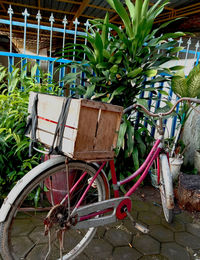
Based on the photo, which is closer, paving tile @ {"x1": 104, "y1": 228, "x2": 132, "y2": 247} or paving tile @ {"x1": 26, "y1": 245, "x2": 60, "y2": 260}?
paving tile @ {"x1": 26, "y1": 245, "x2": 60, "y2": 260}

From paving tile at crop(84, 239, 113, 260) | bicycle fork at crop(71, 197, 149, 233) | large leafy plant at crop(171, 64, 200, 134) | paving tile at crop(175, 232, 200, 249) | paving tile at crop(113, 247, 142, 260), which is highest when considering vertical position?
large leafy plant at crop(171, 64, 200, 134)

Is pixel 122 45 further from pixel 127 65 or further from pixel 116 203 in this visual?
pixel 116 203

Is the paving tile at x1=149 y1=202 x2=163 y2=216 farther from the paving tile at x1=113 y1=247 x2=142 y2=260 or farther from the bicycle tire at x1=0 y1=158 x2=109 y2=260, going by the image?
the bicycle tire at x1=0 y1=158 x2=109 y2=260

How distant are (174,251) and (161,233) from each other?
0.82ft

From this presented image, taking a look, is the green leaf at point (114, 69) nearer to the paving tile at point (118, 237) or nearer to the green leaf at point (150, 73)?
the green leaf at point (150, 73)

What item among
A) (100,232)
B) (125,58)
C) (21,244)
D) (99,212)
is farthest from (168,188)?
(125,58)

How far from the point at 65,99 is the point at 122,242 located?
4.91 feet

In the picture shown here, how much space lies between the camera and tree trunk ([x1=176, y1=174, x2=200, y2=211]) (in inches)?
105

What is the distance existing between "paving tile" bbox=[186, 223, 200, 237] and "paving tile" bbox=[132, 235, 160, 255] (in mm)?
489

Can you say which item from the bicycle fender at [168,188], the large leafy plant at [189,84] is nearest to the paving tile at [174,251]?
the bicycle fender at [168,188]

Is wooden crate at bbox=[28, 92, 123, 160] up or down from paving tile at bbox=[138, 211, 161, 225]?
up

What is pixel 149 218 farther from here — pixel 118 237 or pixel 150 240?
pixel 118 237

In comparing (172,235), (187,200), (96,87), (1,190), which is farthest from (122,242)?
(96,87)

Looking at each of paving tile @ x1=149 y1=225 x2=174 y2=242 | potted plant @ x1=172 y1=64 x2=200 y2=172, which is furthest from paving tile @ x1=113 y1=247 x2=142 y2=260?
potted plant @ x1=172 y1=64 x2=200 y2=172
